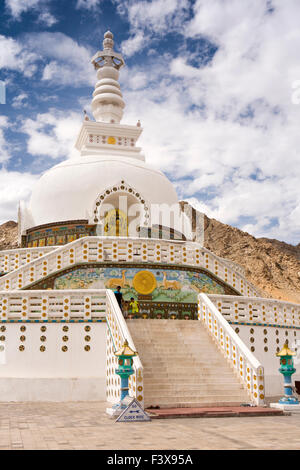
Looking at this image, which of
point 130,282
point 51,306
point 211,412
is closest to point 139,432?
point 211,412

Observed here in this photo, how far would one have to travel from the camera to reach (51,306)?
12.5 meters

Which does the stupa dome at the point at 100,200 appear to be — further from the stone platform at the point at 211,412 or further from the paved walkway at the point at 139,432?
the paved walkway at the point at 139,432

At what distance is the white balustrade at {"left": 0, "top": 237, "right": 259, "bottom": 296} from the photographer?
49.4 feet

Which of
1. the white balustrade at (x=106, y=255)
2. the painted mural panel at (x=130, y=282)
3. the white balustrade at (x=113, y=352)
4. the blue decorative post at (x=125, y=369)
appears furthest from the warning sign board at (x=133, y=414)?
the white balustrade at (x=106, y=255)

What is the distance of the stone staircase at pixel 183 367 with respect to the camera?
10.2m

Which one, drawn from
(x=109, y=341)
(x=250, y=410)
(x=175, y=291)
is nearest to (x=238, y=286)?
(x=175, y=291)

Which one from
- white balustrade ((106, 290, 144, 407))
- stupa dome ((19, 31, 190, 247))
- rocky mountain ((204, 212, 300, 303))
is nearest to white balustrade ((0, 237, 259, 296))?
white balustrade ((106, 290, 144, 407))

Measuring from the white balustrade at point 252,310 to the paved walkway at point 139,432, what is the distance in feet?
13.6

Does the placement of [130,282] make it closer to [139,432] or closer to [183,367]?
[183,367]

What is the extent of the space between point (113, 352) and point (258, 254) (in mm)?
48285

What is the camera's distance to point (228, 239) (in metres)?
62.2

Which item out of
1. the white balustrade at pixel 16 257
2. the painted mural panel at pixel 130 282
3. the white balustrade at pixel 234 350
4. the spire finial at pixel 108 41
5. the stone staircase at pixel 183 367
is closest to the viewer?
the stone staircase at pixel 183 367
